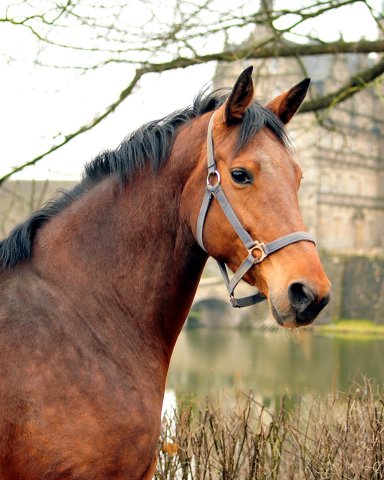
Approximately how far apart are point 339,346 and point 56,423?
960 inches

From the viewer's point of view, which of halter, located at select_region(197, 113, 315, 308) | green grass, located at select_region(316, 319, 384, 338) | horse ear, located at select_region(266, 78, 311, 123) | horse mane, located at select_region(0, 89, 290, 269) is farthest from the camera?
green grass, located at select_region(316, 319, 384, 338)

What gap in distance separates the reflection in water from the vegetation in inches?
284

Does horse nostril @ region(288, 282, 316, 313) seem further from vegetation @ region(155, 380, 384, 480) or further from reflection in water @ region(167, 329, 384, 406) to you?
reflection in water @ region(167, 329, 384, 406)

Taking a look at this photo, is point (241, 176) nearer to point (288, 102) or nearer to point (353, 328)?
point (288, 102)

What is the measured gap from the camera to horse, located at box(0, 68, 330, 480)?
188cm

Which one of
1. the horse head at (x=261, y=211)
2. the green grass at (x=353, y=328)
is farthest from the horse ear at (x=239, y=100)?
the green grass at (x=353, y=328)

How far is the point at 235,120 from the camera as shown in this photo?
7.28 feet

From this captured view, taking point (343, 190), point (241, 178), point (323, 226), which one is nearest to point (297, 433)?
point (241, 178)

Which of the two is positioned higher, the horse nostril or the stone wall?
the stone wall

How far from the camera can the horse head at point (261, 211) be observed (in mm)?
1868

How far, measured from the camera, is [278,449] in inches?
141

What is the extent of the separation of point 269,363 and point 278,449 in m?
16.8

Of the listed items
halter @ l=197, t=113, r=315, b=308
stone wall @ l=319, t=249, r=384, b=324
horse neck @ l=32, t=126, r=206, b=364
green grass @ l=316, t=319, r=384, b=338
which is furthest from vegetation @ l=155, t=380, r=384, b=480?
stone wall @ l=319, t=249, r=384, b=324

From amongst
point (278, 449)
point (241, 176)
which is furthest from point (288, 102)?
Answer: point (278, 449)
